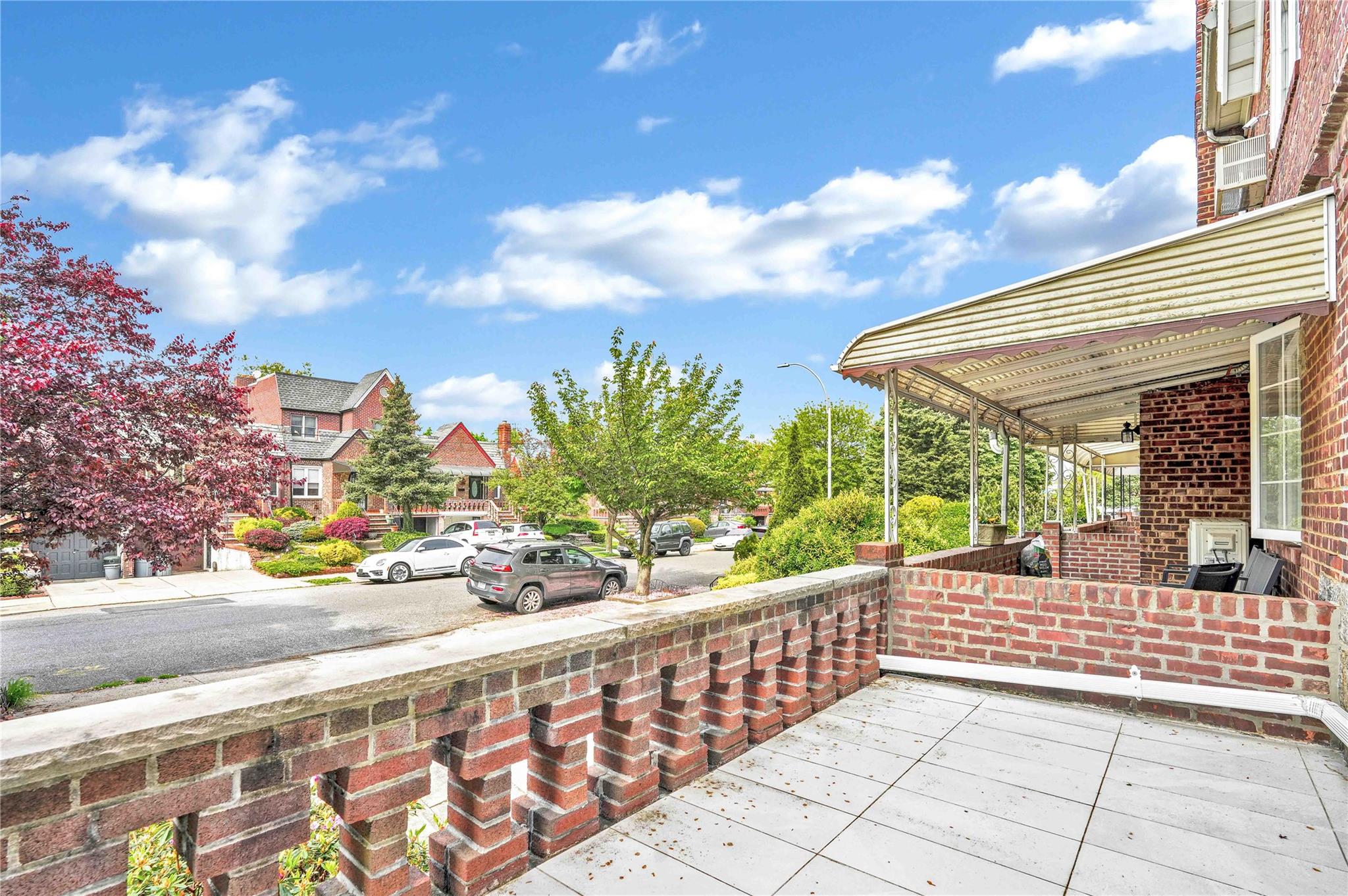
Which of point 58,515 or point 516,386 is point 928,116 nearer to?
point 516,386

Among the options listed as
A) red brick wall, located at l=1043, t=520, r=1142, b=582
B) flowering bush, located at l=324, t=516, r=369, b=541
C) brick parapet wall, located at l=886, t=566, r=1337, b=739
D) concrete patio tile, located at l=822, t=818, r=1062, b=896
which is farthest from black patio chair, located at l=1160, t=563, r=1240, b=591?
flowering bush, located at l=324, t=516, r=369, b=541

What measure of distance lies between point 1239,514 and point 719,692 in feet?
26.8

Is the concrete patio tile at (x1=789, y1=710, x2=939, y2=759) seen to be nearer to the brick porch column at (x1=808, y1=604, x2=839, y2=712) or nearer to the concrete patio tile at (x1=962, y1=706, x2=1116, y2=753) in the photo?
the brick porch column at (x1=808, y1=604, x2=839, y2=712)

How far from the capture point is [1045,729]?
12.5 ft

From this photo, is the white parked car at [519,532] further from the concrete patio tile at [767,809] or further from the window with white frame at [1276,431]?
the concrete patio tile at [767,809]

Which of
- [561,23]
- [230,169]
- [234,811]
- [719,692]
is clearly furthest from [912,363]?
[230,169]

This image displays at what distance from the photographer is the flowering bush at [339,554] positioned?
23.0 meters

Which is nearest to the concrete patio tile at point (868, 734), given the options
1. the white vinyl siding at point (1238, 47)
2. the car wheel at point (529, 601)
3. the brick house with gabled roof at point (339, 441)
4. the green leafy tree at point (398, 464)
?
the white vinyl siding at point (1238, 47)

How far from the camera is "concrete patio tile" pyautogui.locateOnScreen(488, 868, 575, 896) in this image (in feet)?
7.11

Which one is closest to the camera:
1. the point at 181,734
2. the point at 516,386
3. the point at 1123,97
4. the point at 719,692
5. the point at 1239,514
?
the point at 181,734

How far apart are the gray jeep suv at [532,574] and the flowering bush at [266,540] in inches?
515

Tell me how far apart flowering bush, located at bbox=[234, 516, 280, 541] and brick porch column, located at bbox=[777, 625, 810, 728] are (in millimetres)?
27157

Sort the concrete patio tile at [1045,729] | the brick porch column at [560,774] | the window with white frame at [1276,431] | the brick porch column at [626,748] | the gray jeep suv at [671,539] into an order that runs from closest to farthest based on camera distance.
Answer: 1. the brick porch column at [560,774]
2. the brick porch column at [626,748]
3. the concrete patio tile at [1045,729]
4. the window with white frame at [1276,431]
5. the gray jeep suv at [671,539]

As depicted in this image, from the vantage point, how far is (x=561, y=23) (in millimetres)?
9680
